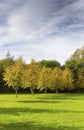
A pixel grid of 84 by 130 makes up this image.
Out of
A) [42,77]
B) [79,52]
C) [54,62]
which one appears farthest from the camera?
[79,52]

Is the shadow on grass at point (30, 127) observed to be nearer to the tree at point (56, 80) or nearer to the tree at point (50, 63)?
the tree at point (56, 80)

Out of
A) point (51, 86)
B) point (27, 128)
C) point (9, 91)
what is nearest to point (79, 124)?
point (27, 128)

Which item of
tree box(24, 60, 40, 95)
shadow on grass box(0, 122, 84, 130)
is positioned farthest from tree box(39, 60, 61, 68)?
shadow on grass box(0, 122, 84, 130)

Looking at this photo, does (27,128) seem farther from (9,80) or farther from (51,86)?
(51,86)

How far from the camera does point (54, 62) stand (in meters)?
132

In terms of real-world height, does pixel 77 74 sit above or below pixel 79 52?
below

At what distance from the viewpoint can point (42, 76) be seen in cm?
9206

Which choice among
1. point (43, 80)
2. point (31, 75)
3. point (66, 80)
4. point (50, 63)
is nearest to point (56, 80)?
point (66, 80)

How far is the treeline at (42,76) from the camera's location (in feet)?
245

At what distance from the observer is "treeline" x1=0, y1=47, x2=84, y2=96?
7453 centimetres

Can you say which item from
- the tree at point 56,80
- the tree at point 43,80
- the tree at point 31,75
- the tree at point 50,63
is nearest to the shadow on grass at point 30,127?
the tree at point 31,75

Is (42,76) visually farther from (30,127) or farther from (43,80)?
(30,127)

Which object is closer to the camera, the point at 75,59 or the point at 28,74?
the point at 28,74

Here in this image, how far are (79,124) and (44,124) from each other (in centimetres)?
290
